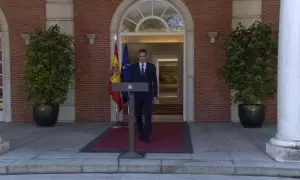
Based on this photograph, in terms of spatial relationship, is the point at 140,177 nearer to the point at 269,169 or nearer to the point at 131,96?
the point at 131,96

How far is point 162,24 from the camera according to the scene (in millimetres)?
12836

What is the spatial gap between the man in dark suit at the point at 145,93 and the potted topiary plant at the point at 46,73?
3.36 meters

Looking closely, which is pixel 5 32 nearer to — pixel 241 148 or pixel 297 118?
pixel 241 148

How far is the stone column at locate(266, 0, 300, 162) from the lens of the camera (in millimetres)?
7066

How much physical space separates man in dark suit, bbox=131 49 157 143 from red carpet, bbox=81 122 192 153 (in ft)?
1.45

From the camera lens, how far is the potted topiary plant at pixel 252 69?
10.6 m

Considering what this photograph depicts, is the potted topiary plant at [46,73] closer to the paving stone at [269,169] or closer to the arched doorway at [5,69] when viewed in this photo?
the arched doorway at [5,69]

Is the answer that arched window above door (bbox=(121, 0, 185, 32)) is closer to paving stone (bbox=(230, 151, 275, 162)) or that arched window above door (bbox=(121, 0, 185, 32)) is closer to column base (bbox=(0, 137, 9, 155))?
paving stone (bbox=(230, 151, 275, 162))

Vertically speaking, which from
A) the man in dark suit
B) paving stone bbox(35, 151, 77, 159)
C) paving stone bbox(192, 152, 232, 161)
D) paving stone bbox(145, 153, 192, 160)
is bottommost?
paving stone bbox(35, 151, 77, 159)

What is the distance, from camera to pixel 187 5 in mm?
12312

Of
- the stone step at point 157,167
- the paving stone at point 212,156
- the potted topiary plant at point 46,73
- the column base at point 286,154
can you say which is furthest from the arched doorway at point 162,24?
the stone step at point 157,167

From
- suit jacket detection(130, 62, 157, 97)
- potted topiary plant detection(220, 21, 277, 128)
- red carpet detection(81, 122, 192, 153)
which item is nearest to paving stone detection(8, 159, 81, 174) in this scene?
red carpet detection(81, 122, 192, 153)

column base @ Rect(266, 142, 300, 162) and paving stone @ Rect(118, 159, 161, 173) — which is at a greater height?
column base @ Rect(266, 142, 300, 162)

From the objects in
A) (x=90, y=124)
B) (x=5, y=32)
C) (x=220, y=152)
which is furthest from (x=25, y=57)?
(x=220, y=152)
